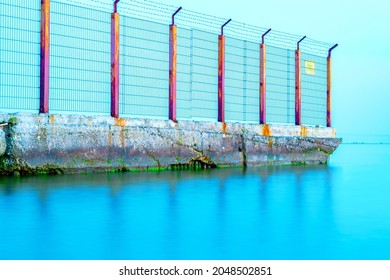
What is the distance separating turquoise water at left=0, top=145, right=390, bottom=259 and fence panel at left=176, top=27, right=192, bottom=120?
148 inches

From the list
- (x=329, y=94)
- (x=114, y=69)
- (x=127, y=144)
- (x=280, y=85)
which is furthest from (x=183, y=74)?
(x=329, y=94)

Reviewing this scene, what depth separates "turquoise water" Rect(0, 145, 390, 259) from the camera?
3826 millimetres

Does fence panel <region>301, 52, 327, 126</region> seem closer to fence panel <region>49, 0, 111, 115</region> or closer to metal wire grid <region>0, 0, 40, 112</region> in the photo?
fence panel <region>49, 0, 111, 115</region>

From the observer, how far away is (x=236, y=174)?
1179cm

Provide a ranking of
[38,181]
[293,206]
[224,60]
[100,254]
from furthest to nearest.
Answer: [224,60], [38,181], [293,206], [100,254]

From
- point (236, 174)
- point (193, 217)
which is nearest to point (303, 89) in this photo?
point (236, 174)

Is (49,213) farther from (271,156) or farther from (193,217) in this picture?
(271,156)

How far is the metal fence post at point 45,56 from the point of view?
10492 millimetres

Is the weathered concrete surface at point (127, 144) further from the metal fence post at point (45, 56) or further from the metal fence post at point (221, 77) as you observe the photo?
the metal fence post at point (221, 77)

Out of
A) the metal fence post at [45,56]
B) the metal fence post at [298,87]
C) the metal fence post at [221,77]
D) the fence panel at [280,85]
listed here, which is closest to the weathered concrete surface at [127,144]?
the metal fence post at [45,56]

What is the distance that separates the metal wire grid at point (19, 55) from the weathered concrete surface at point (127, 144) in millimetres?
299

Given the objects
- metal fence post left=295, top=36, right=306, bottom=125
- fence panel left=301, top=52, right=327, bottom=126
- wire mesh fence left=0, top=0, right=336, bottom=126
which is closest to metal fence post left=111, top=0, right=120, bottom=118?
wire mesh fence left=0, top=0, right=336, bottom=126
